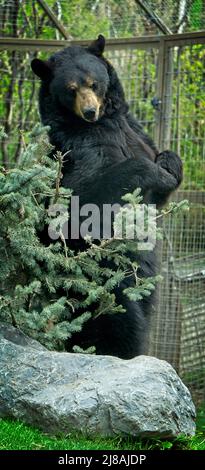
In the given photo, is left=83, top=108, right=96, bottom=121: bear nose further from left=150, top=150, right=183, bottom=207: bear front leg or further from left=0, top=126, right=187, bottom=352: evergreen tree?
left=0, top=126, right=187, bottom=352: evergreen tree

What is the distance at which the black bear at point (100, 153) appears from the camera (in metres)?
6.63

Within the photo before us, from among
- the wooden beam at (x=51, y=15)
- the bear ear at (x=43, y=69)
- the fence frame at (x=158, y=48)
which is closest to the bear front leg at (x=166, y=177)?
the bear ear at (x=43, y=69)

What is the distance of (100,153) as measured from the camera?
22.0 ft

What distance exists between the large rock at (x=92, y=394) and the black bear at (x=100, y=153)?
1.57 meters

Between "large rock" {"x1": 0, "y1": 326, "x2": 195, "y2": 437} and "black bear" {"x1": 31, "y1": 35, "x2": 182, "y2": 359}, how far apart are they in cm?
157

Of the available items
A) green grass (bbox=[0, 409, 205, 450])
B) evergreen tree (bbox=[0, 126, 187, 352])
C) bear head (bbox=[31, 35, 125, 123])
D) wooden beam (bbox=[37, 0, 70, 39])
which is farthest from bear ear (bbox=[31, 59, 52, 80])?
green grass (bbox=[0, 409, 205, 450])

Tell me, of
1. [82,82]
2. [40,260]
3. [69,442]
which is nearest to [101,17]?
[82,82]

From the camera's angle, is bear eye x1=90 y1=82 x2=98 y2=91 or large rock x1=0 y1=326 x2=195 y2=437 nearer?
large rock x1=0 y1=326 x2=195 y2=437

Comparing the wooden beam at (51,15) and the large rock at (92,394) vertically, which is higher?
the wooden beam at (51,15)

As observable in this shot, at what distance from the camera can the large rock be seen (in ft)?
15.2

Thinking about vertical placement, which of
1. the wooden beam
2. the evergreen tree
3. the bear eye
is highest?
the wooden beam

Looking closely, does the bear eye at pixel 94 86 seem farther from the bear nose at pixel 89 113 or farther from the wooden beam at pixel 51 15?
the wooden beam at pixel 51 15

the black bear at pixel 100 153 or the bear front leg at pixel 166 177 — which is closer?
the black bear at pixel 100 153
